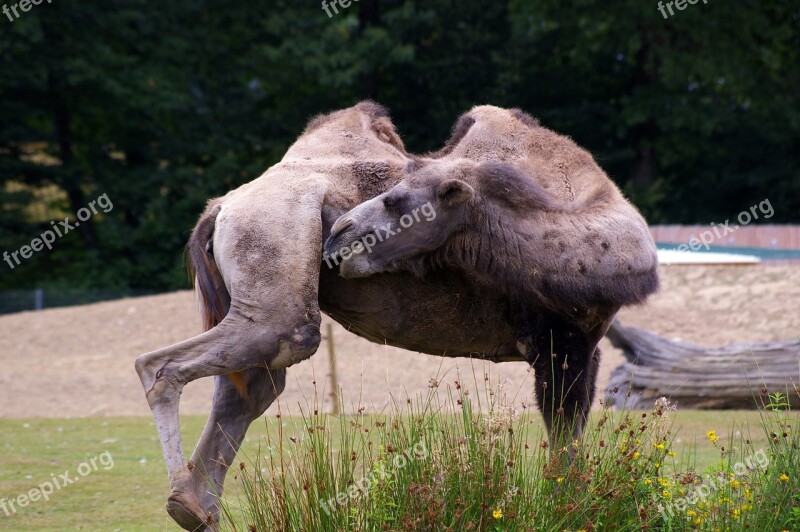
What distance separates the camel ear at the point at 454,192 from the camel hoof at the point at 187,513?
198 cm

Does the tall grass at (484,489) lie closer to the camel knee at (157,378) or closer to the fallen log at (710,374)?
the camel knee at (157,378)

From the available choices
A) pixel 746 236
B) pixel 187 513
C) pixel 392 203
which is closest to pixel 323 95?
pixel 746 236

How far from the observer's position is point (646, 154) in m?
31.1

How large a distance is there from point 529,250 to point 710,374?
23.8 ft

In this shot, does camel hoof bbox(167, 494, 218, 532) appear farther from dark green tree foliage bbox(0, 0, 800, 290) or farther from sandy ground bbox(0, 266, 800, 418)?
dark green tree foliage bbox(0, 0, 800, 290)

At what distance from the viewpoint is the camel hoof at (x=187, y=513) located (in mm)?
5055

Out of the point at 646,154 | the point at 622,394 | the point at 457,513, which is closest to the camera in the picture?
the point at 457,513

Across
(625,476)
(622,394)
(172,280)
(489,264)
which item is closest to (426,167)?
(489,264)

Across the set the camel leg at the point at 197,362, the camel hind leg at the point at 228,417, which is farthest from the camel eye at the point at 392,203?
the camel hind leg at the point at 228,417

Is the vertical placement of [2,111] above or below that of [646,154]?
above

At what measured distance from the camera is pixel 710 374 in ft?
39.1

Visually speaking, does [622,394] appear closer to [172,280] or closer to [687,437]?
[687,437]

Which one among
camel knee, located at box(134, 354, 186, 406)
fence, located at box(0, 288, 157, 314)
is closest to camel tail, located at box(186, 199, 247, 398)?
camel knee, located at box(134, 354, 186, 406)

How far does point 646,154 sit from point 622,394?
65.8 ft
